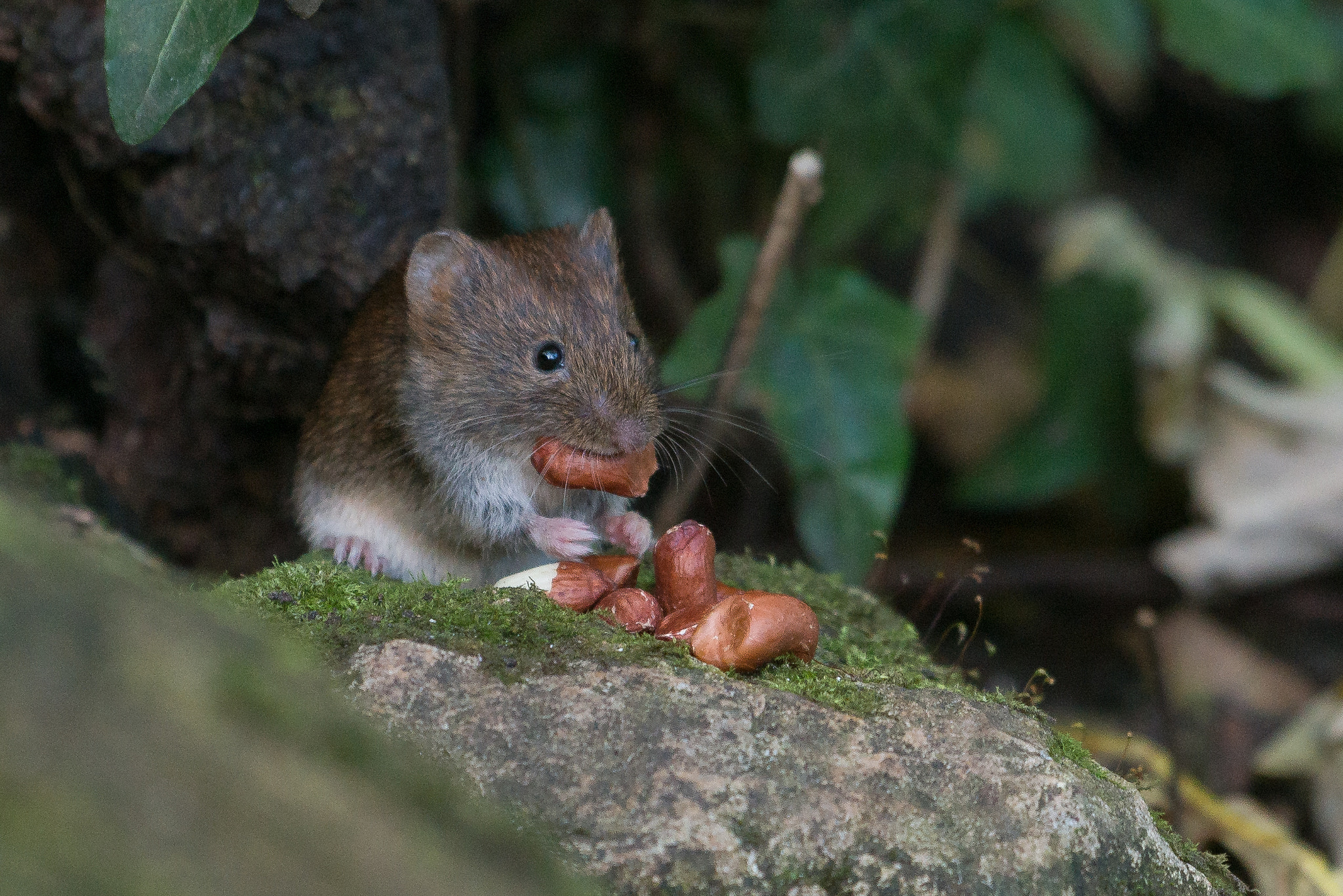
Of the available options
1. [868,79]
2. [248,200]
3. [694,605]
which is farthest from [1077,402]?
[248,200]

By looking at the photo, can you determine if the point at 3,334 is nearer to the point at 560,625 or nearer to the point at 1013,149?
the point at 560,625

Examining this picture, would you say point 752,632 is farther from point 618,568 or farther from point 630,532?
point 630,532

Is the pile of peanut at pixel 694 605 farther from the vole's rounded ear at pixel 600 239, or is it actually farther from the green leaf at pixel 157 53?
the green leaf at pixel 157 53

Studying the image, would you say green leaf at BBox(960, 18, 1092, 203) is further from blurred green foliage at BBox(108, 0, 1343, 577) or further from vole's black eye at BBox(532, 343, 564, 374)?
vole's black eye at BBox(532, 343, 564, 374)

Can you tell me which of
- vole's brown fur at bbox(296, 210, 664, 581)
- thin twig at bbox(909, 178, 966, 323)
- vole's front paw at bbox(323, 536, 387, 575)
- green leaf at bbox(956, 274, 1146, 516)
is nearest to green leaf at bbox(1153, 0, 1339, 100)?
green leaf at bbox(956, 274, 1146, 516)

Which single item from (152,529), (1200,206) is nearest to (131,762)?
(152,529)

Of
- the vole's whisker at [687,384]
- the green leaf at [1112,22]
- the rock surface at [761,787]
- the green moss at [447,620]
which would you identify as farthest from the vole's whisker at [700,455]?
the green leaf at [1112,22]
